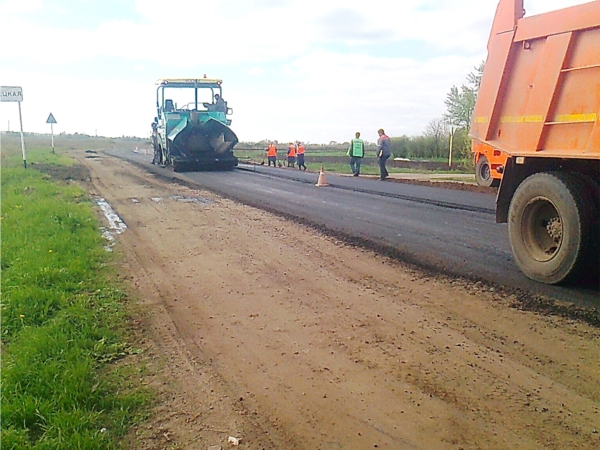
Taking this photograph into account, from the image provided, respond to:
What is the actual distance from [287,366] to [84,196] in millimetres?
11574

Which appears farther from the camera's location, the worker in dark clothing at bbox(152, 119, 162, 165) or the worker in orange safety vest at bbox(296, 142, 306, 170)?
the worker in orange safety vest at bbox(296, 142, 306, 170)

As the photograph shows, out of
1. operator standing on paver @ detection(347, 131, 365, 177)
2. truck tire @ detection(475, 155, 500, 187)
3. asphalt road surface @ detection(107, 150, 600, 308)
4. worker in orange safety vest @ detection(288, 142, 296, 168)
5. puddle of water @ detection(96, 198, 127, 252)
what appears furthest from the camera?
worker in orange safety vest @ detection(288, 142, 296, 168)

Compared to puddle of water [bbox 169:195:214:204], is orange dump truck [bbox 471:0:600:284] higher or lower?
higher

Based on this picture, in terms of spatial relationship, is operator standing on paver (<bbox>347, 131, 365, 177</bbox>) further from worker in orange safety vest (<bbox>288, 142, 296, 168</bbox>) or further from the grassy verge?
the grassy verge

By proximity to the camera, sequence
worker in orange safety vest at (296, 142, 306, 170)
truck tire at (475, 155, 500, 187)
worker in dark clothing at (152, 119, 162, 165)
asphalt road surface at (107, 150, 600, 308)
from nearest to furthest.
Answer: asphalt road surface at (107, 150, 600, 308)
truck tire at (475, 155, 500, 187)
worker in dark clothing at (152, 119, 162, 165)
worker in orange safety vest at (296, 142, 306, 170)

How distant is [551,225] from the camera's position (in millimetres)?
5656

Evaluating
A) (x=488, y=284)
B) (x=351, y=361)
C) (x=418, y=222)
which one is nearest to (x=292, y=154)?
(x=418, y=222)

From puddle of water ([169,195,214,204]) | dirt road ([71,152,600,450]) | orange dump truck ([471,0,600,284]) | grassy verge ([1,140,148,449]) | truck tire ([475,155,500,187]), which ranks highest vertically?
orange dump truck ([471,0,600,284])

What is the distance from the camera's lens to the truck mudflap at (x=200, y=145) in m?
22.3

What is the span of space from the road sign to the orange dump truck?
55.8 ft

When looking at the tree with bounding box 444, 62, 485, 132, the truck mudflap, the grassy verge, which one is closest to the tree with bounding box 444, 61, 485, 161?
the tree with bounding box 444, 62, 485, 132

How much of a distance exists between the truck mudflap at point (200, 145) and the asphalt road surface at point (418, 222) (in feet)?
19.7

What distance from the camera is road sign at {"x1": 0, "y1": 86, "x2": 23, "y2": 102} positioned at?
18.9 meters

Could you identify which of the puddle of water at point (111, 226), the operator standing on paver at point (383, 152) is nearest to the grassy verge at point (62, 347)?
the puddle of water at point (111, 226)
